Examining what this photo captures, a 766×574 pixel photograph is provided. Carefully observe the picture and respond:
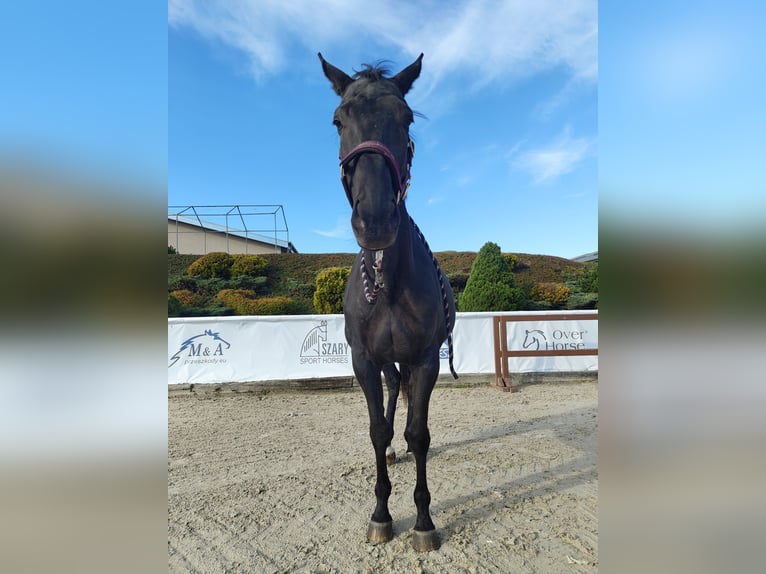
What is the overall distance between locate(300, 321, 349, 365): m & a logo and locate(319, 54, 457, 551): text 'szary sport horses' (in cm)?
540

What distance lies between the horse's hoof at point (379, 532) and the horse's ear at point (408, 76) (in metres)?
3.11

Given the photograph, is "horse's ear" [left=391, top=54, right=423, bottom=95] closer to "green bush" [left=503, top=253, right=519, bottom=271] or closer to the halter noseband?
the halter noseband

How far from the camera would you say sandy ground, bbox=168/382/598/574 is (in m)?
2.62

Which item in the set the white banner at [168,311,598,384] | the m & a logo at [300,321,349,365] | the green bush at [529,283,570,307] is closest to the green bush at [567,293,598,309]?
the green bush at [529,283,570,307]

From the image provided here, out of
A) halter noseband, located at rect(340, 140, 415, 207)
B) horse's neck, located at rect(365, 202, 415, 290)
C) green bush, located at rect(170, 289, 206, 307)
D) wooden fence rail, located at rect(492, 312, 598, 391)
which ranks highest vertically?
halter noseband, located at rect(340, 140, 415, 207)

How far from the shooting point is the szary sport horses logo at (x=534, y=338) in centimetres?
871

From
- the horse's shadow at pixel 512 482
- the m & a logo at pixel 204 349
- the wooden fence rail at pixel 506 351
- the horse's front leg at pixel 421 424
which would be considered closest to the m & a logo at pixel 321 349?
the m & a logo at pixel 204 349

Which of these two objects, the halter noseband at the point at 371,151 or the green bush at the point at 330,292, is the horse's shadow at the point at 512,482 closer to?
the halter noseband at the point at 371,151

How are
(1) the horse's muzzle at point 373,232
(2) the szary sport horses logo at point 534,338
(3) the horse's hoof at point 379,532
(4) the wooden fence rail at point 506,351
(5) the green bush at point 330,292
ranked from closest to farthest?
(1) the horse's muzzle at point 373,232 < (3) the horse's hoof at point 379,532 < (4) the wooden fence rail at point 506,351 < (2) the szary sport horses logo at point 534,338 < (5) the green bush at point 330,292

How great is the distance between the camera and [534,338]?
8719mm

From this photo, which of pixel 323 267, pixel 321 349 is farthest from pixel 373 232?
pixel 323 267
